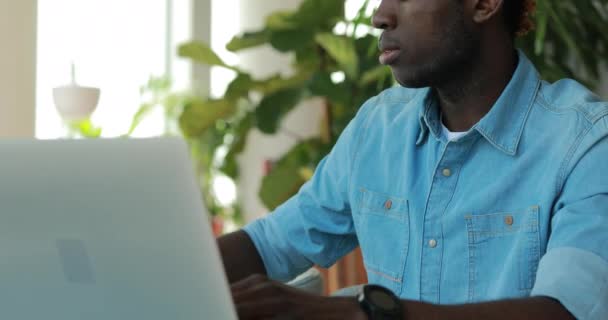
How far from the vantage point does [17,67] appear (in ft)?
9.48

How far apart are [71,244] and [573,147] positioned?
81 centimetres

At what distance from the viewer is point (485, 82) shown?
1447 mm

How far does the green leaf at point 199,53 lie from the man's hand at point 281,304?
9.37 ft

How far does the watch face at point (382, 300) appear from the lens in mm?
892

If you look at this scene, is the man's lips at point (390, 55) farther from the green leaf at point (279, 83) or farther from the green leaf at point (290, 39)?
the green leaf at point (279, 83)

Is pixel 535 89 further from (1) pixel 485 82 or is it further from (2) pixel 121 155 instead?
(2) pixel 121 155

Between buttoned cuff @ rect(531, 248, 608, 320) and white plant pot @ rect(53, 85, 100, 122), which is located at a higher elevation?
white plant pot @ rect(53, 85, 100, 122)

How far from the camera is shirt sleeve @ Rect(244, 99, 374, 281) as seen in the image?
150 centimetres

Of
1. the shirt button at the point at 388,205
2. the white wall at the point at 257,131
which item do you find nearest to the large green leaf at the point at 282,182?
the white wall at the point at 257,131

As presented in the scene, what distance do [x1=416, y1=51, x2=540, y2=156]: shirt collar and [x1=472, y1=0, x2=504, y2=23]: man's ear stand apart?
0.30ft

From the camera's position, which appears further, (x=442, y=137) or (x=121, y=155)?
(x=442, y=137)

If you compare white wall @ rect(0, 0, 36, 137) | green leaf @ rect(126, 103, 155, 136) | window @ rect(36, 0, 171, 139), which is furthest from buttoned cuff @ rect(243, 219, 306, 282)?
green leaf @ rect(126, 103, 155, 136)

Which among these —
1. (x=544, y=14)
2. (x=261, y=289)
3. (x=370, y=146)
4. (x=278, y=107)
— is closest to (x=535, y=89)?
(x=370, y=146)

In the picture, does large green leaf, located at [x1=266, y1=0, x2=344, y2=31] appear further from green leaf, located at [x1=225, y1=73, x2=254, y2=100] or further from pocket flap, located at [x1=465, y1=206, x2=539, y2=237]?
pocket flap, located at [x1=465, y1=206, x2=539, y2=237]
